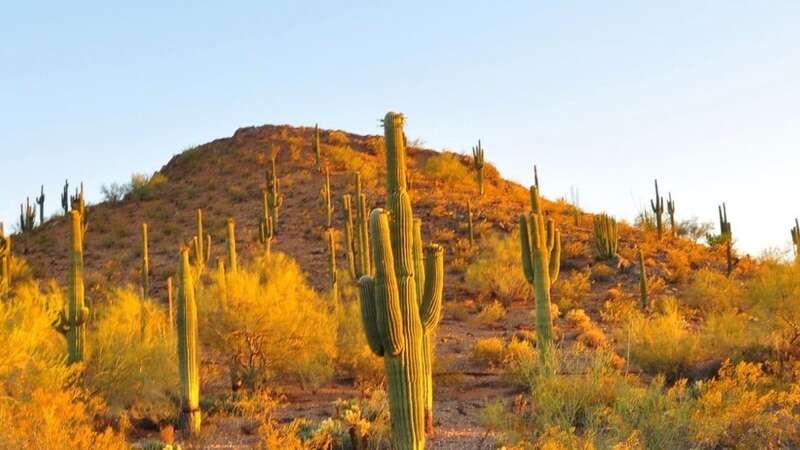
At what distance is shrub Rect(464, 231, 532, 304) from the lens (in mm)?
29438

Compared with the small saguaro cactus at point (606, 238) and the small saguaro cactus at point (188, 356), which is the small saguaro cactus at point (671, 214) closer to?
the small saguaro cactus at point (606, 238)

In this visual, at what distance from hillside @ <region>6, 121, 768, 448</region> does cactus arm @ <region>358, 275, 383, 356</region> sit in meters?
2.98

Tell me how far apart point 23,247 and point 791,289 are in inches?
1478

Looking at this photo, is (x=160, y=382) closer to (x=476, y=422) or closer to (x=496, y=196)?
(x=476, y=422)

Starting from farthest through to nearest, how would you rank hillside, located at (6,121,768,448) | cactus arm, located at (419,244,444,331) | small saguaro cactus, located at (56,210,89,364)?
hillside, located at (6,121,768,448) → small saguaro cactus, located at (56,210,89,364) → cactus arm, located at (419,244,444,331)

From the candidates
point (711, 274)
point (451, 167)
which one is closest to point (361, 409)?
point (711, 274)

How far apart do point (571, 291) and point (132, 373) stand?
1851cm

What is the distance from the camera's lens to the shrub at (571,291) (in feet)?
92.9

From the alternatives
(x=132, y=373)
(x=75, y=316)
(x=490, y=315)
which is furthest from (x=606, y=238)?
(x=75, y=316)

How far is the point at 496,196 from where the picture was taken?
153 feet

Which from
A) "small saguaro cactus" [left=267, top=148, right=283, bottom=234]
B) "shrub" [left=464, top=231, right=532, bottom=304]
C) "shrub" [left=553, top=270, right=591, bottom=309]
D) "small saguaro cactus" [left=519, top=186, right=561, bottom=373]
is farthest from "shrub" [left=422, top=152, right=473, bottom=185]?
"small saguaro cactus" [left=519, top=186, right=561, bottom=373]

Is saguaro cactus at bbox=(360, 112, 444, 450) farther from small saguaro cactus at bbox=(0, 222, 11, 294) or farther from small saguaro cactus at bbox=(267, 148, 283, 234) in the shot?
small saguaro cactus at bbox=(267, 148, 283, 234)

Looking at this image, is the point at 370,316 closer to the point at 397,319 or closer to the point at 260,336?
the point at 397,319

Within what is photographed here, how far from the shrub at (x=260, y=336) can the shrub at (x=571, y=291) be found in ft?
42.0
